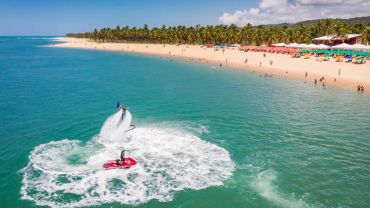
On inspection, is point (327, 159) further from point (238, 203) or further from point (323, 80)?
point (323, 80)

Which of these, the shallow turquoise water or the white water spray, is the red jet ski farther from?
the shallow turquoise water

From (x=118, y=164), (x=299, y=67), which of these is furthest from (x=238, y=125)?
(x=299, y=67)

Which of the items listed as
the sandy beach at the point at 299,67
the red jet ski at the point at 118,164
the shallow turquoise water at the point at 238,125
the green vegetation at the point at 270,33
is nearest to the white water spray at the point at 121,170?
the red jet ski at the point at 118,164

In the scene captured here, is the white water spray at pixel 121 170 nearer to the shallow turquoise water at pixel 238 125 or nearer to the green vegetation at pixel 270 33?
the shallow turquoise water at pixel 238 125

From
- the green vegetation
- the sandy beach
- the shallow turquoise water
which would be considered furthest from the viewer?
the green vegetation

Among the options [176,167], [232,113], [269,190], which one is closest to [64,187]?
[176,167]

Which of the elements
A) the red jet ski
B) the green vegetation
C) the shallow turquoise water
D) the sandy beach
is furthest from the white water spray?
the green vegetation

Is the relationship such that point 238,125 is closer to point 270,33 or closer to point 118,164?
point 118,164
